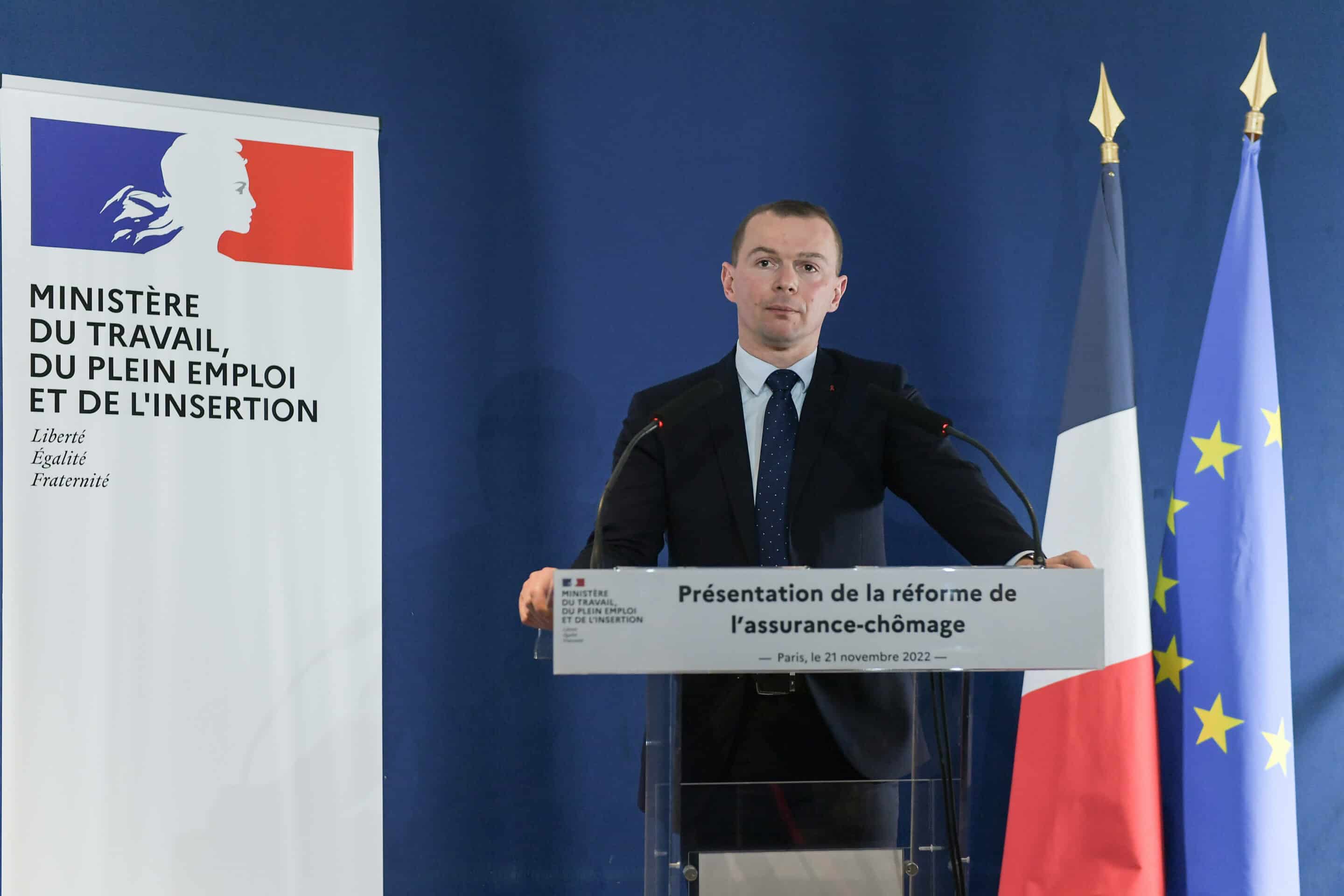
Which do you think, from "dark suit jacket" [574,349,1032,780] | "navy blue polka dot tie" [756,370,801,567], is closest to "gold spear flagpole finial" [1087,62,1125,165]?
"dark suit jacket" [574,349,1032,780]

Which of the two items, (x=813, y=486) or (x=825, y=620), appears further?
(x=813, y=486)

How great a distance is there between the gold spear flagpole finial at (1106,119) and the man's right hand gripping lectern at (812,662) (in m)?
1.73

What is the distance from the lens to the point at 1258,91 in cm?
261

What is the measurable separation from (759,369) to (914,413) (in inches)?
24.9

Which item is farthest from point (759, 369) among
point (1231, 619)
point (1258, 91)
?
point (1258, 91)

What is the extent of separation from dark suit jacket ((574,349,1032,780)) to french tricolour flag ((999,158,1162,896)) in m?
0.68

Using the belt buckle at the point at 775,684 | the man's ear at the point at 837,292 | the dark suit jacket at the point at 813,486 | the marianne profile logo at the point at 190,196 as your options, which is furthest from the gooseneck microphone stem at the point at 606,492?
the marianne profile logo at the point at 190,196

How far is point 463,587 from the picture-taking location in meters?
2.67

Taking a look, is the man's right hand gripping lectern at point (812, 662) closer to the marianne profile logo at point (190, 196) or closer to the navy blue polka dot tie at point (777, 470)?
the navy blue polka dot tie at point (777, 470)

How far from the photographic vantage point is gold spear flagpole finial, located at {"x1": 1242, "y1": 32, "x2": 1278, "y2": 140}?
2594 mm

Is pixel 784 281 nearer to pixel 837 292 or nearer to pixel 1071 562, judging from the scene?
pixel 837 292

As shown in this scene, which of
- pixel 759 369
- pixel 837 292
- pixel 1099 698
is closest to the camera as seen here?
pixel 759 369

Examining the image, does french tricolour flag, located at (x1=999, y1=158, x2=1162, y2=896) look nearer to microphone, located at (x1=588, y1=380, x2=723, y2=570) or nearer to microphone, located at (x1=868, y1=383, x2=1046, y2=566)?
microphone, located at (x1=868, y1=383, x2=1046, y2=566)

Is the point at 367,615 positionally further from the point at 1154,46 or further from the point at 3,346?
the point at 1154,46
